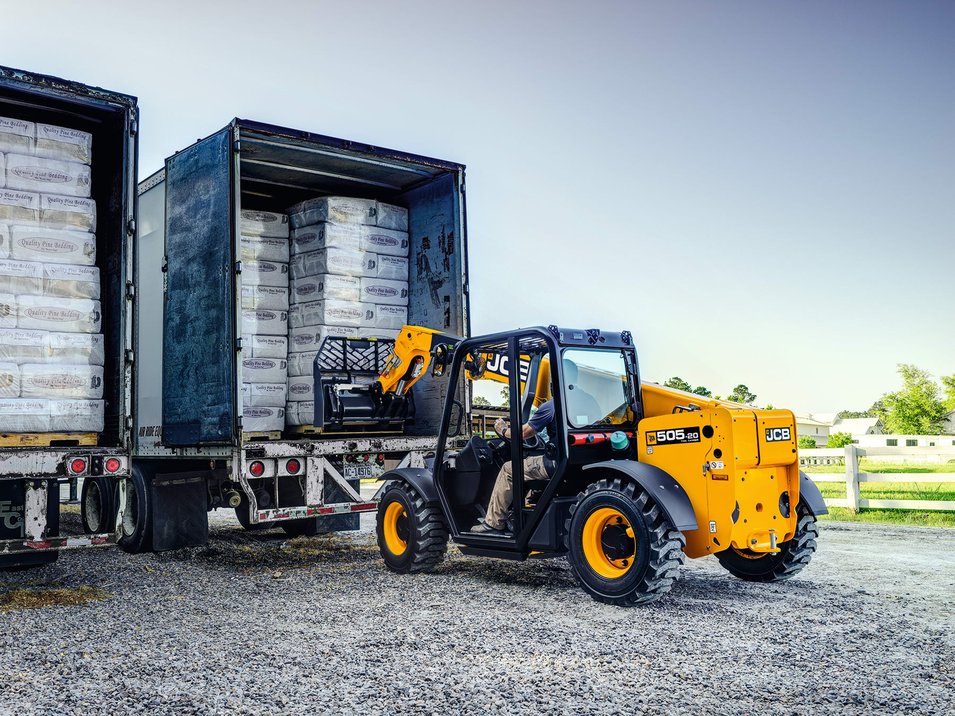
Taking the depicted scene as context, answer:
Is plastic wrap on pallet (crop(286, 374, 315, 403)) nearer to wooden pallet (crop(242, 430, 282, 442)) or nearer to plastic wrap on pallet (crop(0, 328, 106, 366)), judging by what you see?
wooden pallet (crop(242, 430, 282, 442))

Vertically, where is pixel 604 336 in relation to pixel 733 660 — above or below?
above

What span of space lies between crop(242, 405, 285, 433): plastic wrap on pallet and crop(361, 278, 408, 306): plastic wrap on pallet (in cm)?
148

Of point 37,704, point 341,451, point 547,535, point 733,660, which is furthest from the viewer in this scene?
point 341,451

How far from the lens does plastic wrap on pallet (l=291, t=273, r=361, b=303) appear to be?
361 inches

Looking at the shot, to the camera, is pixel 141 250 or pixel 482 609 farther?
pixel 141 250

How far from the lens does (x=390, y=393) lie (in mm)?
8992

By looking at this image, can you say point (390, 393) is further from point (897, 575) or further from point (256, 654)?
point (897, 575)

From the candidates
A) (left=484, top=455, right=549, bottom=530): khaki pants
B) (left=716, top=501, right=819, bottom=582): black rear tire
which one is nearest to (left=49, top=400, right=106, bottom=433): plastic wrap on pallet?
(left=484, top=455, right=549, bottom=530): khaki pants

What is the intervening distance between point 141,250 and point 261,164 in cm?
180

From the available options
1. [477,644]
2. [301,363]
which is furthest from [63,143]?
[477,644]

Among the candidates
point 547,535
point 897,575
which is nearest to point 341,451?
point 547,535

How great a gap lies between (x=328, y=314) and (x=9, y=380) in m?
3.00

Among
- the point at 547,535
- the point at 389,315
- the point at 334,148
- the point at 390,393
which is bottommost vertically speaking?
the point at 547,535

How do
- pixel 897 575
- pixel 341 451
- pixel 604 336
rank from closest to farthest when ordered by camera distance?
pixel 604 336 < pixel 897 575 < pixel 341 451
